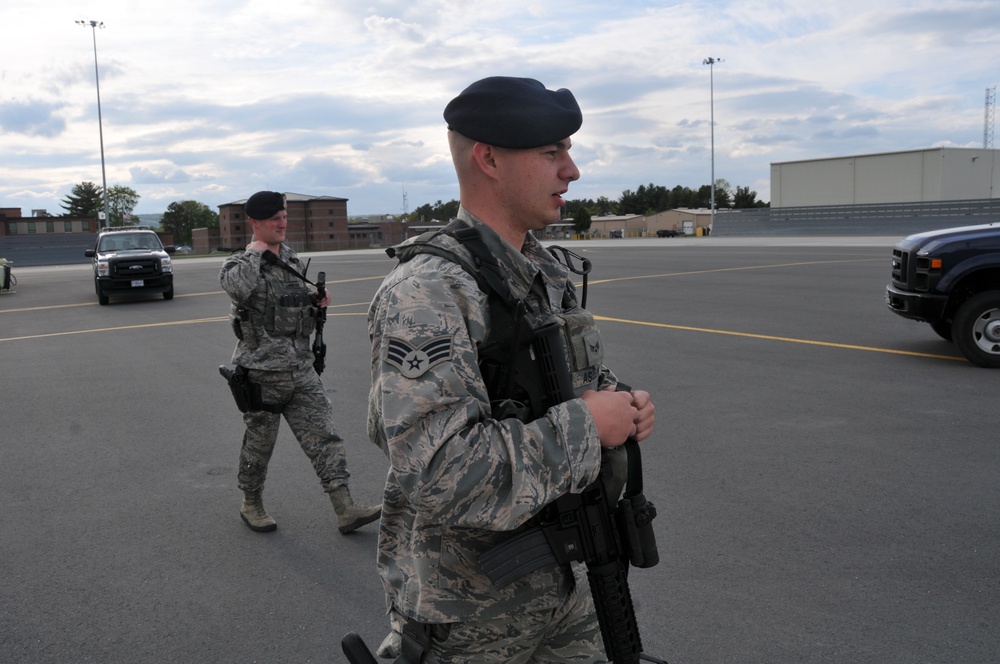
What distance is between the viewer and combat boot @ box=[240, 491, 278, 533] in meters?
4.91

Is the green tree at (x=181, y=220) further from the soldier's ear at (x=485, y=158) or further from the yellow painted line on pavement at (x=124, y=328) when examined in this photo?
the soldier's ear at (x=485, y=158)

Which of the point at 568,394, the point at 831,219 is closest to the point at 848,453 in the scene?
the point at 568,394

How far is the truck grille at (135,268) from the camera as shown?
768 inches

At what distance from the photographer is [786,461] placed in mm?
5758

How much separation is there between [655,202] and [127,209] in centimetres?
8936

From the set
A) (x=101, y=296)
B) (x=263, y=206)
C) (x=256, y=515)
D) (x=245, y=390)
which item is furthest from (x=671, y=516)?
(x=101, y=296)

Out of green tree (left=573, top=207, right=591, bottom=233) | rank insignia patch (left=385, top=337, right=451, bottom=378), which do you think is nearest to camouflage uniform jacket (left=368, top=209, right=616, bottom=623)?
rank insignia patch (left=385, top=337, right=451, bottom=378)

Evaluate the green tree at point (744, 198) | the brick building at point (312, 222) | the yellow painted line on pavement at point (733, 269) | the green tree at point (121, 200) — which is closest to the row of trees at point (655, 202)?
the green tree at point (744, 198)

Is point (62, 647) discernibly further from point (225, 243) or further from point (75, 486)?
point (225, 243)

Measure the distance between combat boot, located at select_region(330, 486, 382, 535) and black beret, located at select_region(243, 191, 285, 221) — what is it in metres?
1.72

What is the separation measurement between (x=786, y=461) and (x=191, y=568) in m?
3.82

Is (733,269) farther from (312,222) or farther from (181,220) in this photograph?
(181,220)

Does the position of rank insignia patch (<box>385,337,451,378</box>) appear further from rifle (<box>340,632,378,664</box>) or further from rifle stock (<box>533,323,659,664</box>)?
rifle (<box>340,632,378,664</box>)

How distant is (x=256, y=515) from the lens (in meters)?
4.98
